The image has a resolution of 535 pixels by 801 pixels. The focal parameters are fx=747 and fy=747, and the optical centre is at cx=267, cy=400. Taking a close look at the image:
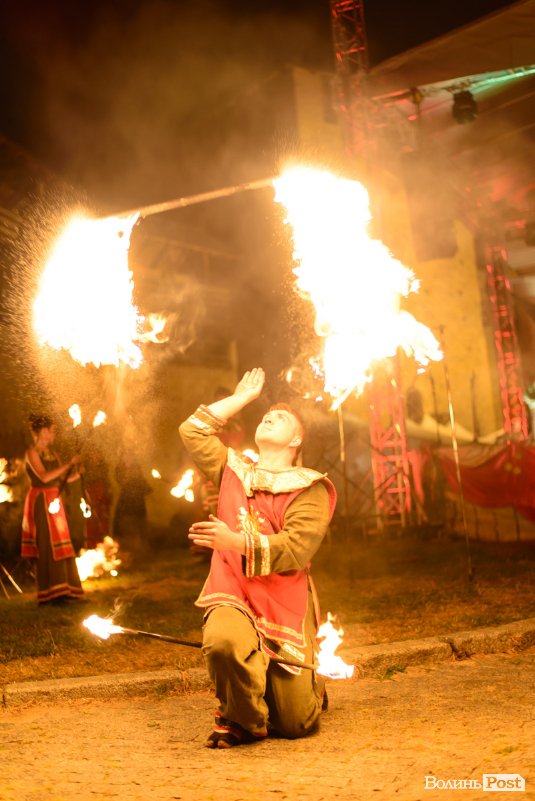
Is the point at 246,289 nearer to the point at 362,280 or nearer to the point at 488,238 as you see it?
the point at 488,238

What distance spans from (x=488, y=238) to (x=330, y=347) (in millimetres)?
14913

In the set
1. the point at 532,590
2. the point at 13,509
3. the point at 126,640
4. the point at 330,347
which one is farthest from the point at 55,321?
the point at 532,590

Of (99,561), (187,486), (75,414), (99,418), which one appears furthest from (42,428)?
(99,418)

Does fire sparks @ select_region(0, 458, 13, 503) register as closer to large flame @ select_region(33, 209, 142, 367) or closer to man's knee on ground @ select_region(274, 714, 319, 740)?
large flame @ select_region(33, 209, 142, 367)

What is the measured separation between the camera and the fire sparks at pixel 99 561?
32.2ft

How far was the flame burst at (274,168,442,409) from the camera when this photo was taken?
6801 mm

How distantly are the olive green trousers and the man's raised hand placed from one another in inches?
43.1

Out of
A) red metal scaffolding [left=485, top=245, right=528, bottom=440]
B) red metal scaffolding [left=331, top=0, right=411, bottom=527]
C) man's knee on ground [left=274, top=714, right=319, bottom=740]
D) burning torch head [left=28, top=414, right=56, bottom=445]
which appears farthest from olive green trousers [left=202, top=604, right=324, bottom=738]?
red metal scaffolding [left=485, top=245, right=528, bottom=440]

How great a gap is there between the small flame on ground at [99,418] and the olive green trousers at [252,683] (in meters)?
9.38

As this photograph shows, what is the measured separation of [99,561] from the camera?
34.2 feet

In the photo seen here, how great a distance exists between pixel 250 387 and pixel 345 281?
3.19 metres

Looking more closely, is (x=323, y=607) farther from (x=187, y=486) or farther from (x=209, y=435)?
(x=187, y=486)

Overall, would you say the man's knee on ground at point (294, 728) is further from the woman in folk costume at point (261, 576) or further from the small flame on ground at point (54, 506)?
the small flame on ground at point (54, 506)

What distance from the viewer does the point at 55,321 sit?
29.8ft
